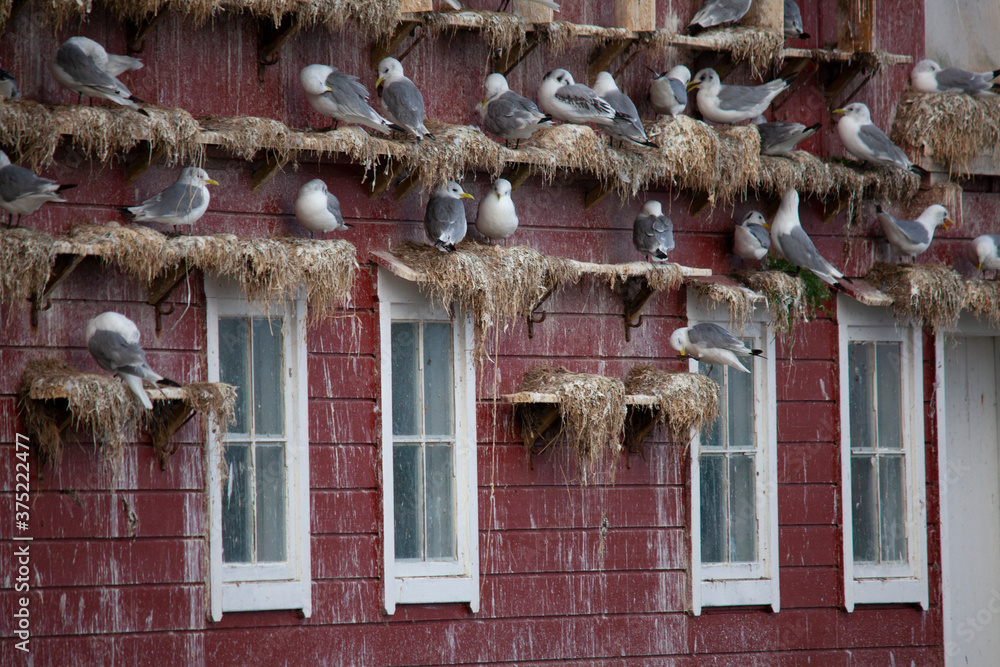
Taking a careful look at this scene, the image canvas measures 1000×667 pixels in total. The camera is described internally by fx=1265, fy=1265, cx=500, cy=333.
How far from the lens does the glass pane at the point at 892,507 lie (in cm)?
744

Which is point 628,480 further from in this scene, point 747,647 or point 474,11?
point 474,11

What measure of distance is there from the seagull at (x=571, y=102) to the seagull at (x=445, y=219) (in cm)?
79

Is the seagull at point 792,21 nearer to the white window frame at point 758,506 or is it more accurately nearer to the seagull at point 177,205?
the white window frame at point 758,506

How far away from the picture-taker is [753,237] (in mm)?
7055

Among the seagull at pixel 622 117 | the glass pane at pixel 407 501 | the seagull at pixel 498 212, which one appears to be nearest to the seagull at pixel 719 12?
the seagull at pixel 622 117

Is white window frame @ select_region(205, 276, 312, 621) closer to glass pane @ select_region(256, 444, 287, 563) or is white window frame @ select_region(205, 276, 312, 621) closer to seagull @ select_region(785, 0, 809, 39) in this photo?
glass pane @ select_region(256, 444, 287, 563)

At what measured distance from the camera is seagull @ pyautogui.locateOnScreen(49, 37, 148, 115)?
18.2 ft

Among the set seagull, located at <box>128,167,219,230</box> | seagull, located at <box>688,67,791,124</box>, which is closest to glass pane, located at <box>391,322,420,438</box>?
seagull, located at <box>128,167,219,230</box>

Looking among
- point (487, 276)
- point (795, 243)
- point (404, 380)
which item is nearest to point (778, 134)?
point (795, 243)

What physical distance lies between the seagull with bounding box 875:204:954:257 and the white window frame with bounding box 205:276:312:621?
11.3ft

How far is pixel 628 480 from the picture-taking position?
6.88 metres

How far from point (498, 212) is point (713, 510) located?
2.12 metres

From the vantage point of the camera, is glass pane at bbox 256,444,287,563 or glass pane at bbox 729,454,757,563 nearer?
glass pane at bbox 256,444,287,563

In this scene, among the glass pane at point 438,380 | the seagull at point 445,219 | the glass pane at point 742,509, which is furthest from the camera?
the glass pane at point 742,509
